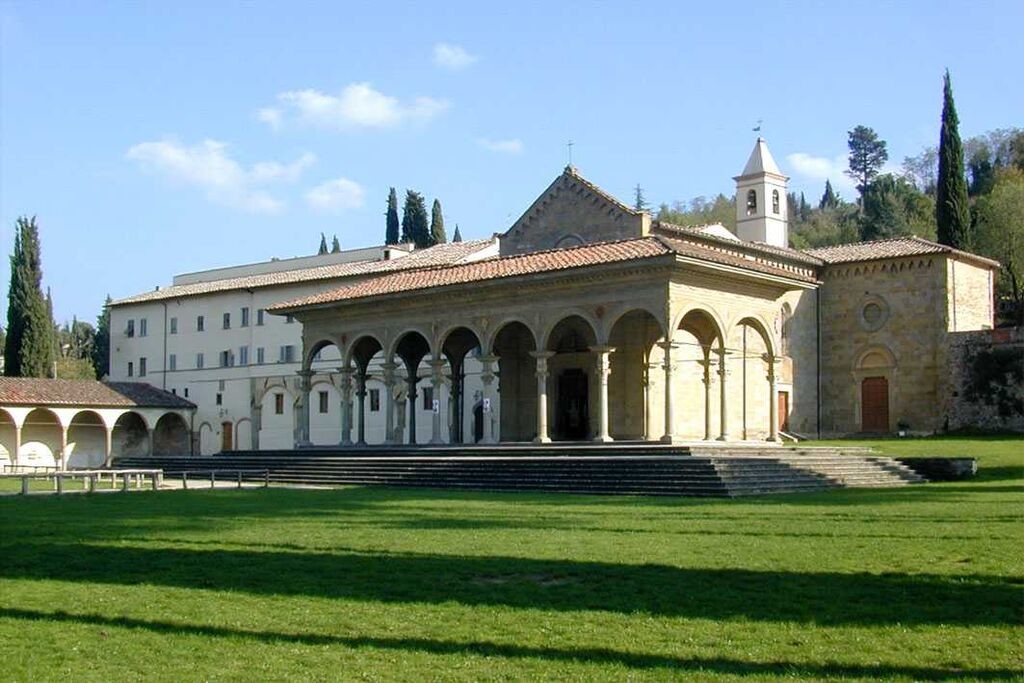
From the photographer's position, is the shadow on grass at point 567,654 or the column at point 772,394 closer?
the shadow on grass at point 567,654

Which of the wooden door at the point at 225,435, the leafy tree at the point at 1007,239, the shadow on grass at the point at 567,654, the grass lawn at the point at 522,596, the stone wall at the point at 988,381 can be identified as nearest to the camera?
the shadow on grass at the point at 567,654

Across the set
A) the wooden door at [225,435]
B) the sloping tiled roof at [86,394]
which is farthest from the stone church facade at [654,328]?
the sloping tiled roof at [86,394]

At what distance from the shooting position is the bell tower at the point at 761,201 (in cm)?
5916

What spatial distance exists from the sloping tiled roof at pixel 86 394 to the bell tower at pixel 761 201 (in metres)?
30.4

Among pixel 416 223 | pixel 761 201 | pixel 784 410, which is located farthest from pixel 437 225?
pixel 784 410

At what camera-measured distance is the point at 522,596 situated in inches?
437

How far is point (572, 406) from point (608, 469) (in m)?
12.4

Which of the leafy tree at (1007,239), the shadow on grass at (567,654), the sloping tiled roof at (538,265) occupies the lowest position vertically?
the shadow on grass at (567,654)

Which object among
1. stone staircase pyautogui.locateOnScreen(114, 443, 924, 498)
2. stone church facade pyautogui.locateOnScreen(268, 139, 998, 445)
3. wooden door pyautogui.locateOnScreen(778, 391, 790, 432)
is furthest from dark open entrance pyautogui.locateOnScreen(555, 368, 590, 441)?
wooden door pyautogui.locateOnScreen(778, 391, 790, 432)

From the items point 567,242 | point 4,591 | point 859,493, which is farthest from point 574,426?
point 4,591

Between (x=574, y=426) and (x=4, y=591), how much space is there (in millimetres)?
29065

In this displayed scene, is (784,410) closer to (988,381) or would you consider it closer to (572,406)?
(988,381)

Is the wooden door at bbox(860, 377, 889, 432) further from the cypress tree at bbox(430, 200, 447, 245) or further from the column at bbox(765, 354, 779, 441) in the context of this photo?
the cypress tree at bbox(430, 200, 447, 245)

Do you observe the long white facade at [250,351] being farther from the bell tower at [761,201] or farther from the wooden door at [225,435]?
the bell tower at [761,201]
